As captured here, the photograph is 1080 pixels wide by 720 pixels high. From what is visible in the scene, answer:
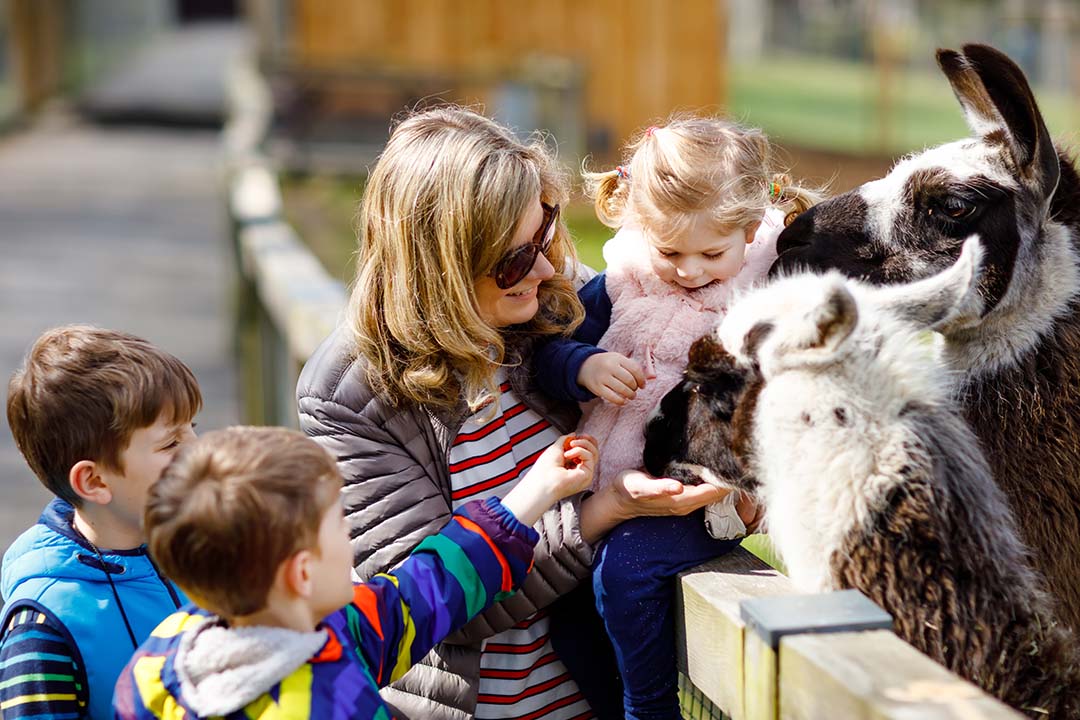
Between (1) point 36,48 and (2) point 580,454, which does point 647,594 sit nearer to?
(2) point 580,454

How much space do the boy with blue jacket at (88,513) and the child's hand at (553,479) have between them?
671 millimetres

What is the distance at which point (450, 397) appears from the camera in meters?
2.56

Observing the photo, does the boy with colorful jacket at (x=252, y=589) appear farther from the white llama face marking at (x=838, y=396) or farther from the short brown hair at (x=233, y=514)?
the white llama face marking at (x=838, y=396)

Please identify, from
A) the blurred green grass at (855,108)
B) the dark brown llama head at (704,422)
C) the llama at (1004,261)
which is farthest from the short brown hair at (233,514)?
the blurred green grass at (855,108)

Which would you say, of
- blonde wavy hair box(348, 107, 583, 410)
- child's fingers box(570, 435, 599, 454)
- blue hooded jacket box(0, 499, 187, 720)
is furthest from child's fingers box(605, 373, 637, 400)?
blue hooded jacket box(0, 499, 187, 720)

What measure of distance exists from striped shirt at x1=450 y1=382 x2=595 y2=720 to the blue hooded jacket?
621 millimetres

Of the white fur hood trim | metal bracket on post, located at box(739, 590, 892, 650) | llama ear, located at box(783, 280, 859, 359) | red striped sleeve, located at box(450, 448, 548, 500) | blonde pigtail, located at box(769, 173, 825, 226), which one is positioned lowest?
the white fur hood trim

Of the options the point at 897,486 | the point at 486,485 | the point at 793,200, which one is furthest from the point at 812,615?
Result: the point at 793,200

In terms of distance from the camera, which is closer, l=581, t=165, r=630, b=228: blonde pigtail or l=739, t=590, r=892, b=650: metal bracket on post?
l=739, t=590, r=892, b=650: metal bracket on post

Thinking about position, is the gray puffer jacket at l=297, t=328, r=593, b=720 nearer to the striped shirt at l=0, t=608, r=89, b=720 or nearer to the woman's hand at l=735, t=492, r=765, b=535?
the woman's hand at l=735, t=492, r=765, b=535

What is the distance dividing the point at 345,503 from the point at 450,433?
0.25 metres

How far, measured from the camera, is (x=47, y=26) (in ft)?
87.8

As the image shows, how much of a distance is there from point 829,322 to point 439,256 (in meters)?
0.80

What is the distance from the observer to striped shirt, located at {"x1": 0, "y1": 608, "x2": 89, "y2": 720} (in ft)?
7.45
